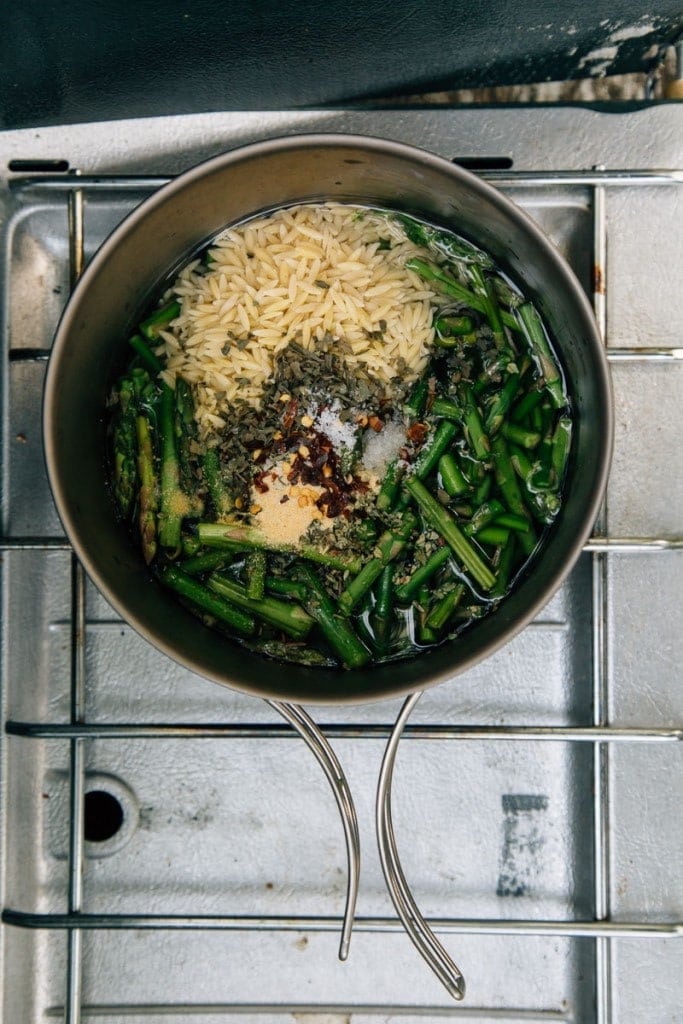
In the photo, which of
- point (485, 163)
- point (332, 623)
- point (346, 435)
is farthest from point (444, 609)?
point (485, 163)

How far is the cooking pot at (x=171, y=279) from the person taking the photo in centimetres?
85

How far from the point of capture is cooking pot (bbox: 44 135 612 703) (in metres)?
0.85

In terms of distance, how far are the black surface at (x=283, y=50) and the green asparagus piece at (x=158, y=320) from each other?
286mm

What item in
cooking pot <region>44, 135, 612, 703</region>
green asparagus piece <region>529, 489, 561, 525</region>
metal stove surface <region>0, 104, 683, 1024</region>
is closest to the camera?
cooking pot <region>44, 135, 612, 703</region>

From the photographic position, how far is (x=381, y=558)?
3.22 feet

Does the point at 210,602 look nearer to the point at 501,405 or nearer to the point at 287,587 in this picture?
the point at 287,587

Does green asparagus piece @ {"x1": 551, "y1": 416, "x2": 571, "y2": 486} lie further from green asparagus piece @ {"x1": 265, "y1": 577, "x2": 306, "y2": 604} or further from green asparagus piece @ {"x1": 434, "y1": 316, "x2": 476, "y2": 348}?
green asparagus piece @ {"x1": 265, "y1": 577, "x2": 306, "y2": 604}

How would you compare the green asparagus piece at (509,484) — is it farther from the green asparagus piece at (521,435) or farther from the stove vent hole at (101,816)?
the stove vent hole at (101,816)

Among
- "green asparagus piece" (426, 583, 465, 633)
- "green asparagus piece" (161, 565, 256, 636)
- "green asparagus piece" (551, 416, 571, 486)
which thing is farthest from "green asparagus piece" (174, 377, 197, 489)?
"green asparagus piece" (551, 416, 571, 486)

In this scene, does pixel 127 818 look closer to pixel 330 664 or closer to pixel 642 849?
pixel 330 664

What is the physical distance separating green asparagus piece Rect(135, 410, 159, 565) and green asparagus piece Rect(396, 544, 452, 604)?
0.98 ft


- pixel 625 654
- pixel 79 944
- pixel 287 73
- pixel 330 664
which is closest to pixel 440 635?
pixel 330 664

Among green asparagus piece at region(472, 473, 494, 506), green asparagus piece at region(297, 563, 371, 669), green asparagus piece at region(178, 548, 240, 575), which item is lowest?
green asparagus piece at region(297, 563, 371, 669)

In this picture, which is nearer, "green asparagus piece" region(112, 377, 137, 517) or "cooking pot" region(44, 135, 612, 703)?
"cooking pot" region(44, 135, 612, 703)
